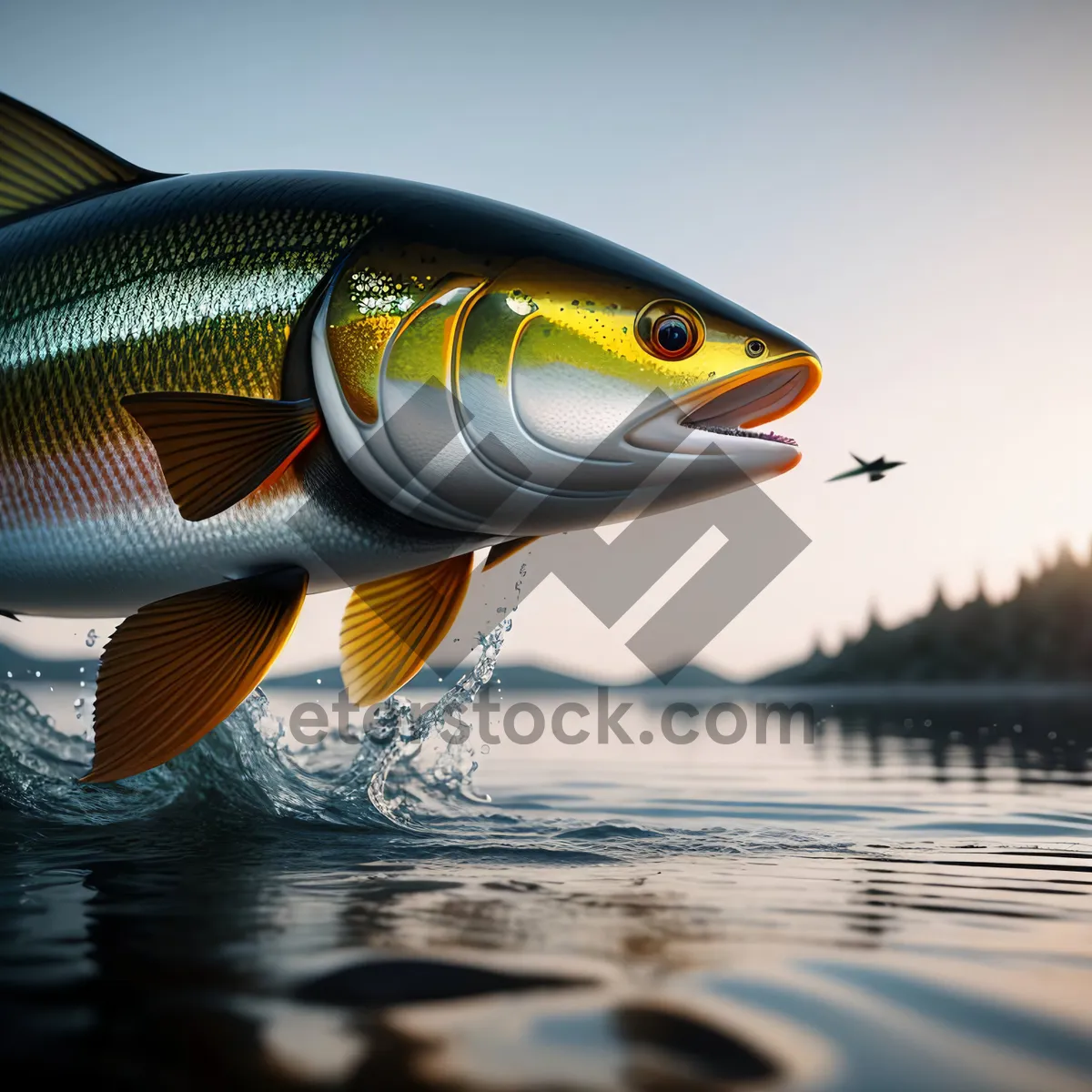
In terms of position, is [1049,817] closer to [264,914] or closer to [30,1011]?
[264,914]

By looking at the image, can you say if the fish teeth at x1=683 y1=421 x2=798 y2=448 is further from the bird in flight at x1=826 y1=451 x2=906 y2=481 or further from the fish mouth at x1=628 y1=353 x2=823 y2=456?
the bird in flight at x1=826 y1=451 x2=906 y2=481

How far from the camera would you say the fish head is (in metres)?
2.71

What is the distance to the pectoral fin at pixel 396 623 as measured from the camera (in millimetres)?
3244

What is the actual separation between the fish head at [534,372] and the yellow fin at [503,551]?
1.25ft

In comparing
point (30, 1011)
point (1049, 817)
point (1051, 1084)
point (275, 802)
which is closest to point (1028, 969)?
point (1051, 1084)

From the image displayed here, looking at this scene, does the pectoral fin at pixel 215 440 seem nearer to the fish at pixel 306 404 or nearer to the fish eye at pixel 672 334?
the fish at pixel 306 404

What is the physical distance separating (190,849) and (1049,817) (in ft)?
13.7

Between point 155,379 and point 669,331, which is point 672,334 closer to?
point 669,331

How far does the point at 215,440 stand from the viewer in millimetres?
2604

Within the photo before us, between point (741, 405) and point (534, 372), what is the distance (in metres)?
0.61

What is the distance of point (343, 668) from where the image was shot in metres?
3.24
